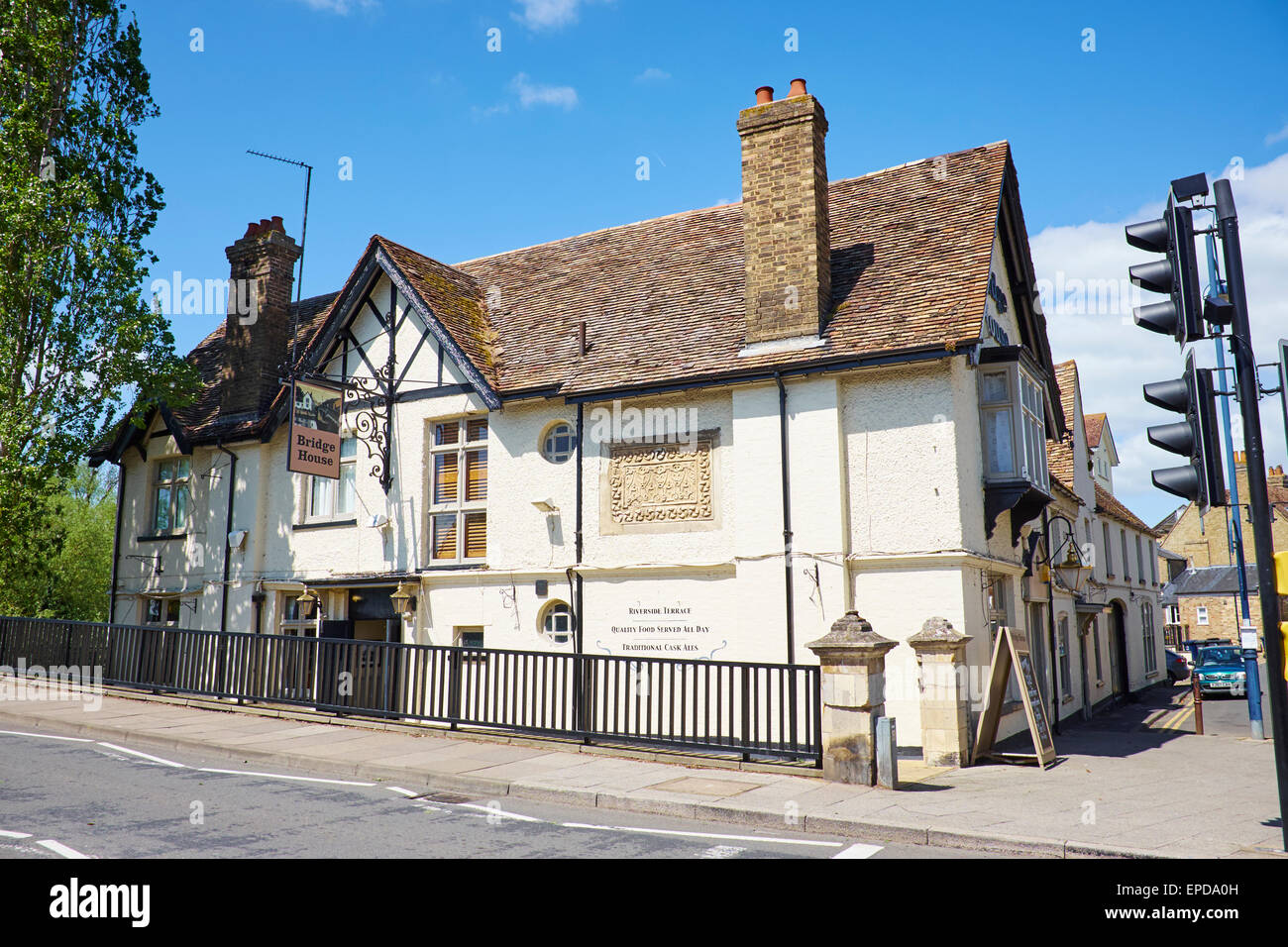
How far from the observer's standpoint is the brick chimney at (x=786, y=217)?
1450 cm

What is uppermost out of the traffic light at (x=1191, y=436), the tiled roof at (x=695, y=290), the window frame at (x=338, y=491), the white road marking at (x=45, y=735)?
the tiled roof at (x=695, y=290)

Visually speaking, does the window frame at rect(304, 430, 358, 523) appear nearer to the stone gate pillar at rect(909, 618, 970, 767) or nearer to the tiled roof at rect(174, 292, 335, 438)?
the tiled roof at rect(174, 292, 335, 438)

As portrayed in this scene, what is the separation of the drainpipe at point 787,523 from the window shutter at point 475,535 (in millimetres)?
5755

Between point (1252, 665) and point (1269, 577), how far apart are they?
1416 cm

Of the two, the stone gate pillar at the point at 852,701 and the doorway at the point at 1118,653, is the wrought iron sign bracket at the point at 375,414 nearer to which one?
the stone gate pillar at the point at 852,701

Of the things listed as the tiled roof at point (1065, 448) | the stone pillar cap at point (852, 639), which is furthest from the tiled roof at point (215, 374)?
the tiled roof at point (1065, 448)

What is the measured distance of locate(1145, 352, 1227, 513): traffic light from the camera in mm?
6723

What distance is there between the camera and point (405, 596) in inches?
658

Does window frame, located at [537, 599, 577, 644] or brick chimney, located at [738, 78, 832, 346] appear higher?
brick chimney, located at [738, 78, 832, 346]

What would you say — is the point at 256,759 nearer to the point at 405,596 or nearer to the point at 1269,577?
the point at 405,596

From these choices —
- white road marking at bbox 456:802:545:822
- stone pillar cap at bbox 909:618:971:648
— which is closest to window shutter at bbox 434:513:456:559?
white road marking at bbox 456:802:545:822

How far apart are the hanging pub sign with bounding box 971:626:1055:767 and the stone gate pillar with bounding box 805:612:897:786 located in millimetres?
2572

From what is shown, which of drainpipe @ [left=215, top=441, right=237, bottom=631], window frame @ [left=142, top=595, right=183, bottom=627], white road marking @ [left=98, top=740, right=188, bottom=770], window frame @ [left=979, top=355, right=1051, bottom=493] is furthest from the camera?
window frame @ [left=142, top=595, right=183, bottom=627]
